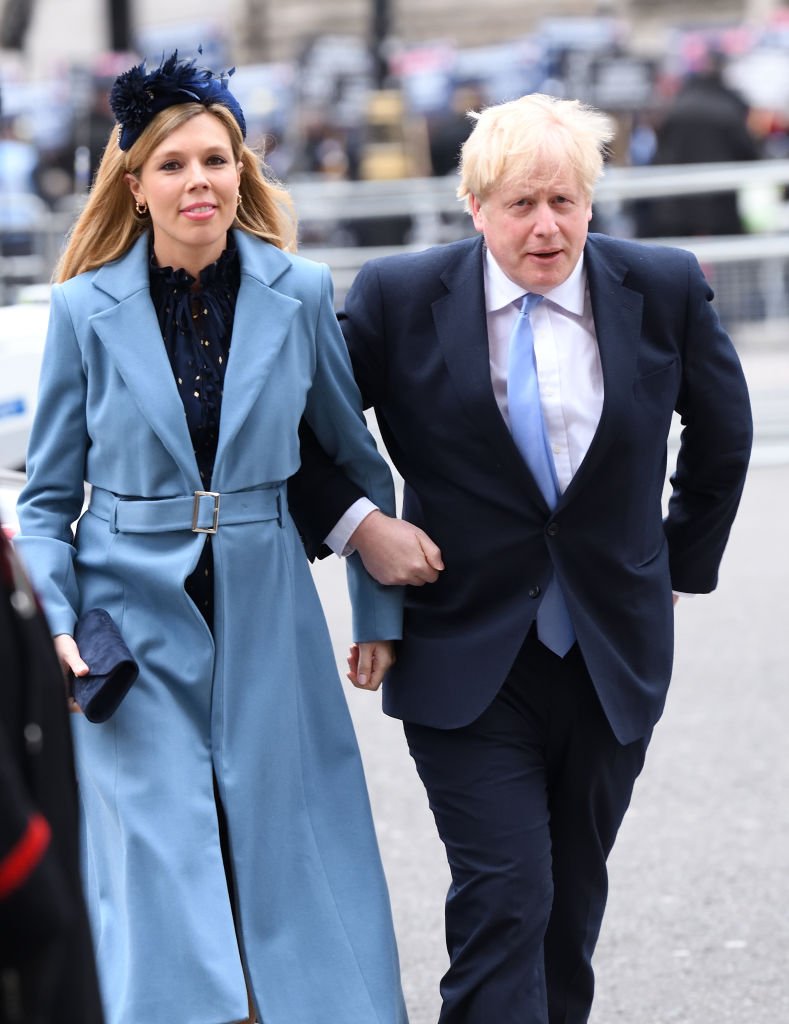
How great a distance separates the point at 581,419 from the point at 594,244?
1.12 ft

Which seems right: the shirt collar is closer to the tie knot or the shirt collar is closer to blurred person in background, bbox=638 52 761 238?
the tie knot

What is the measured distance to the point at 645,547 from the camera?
143 inches

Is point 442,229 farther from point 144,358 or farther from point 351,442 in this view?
point 144,358

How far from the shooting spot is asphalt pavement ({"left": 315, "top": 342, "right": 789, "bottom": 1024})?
4551 millimetres

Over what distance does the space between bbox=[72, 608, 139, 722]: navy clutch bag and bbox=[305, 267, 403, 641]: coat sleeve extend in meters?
0.46

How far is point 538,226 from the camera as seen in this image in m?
3.41

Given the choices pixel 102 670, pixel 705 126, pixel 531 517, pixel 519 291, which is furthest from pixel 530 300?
pixel 705 126

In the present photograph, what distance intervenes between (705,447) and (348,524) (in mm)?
686

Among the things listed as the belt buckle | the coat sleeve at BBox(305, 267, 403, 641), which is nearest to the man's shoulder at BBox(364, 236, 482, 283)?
the coat sleeve at BBox(305, 267, 403, 641)

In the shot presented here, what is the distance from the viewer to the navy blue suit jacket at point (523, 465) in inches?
138

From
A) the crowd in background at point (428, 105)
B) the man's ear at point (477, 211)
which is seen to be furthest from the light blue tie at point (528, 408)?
the crowd in background at point (428, 105)

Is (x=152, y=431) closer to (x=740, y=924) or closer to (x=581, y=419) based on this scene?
(x=581, y=419)

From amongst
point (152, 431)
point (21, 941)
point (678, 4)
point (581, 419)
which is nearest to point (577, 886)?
point (581, 419)

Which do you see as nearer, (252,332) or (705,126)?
(252,332)
